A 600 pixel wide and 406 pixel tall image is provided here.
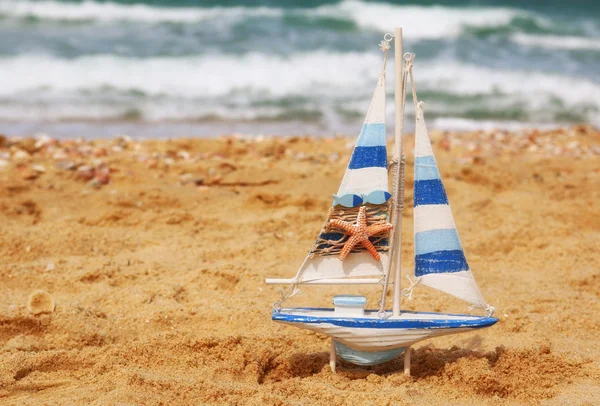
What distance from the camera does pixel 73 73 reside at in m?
12.7

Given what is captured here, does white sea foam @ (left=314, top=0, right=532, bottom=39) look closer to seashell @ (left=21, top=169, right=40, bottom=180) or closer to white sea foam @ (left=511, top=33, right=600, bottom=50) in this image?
white sea foam @ (left=511, top=33, right=600, bottom=50)

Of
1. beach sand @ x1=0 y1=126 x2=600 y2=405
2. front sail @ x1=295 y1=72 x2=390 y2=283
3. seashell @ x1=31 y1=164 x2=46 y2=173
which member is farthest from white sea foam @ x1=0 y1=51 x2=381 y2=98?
front sail @ x1=295 y1=72 x2=390 y2=283

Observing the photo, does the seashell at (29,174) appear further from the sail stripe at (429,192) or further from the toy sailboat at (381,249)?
the sail stripe at (429,192)

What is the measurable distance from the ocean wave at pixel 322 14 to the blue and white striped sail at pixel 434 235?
1469 centimetres

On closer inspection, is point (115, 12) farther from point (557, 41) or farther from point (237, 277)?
point (237, 277)

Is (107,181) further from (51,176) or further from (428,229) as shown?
(428,229)

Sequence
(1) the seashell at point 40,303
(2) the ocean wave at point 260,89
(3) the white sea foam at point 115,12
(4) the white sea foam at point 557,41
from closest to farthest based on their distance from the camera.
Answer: (1) the seashell at point 40,303 → (2) the ocean wave at point 260,89 → (4) the white sea foam at point 557,41 → (3) the white sea foam at point 115,12

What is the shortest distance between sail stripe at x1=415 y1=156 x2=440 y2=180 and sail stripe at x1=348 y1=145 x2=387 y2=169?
0.56ft

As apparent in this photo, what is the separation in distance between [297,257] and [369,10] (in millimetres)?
16021

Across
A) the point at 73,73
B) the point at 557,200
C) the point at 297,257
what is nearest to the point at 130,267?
the point at 297,257

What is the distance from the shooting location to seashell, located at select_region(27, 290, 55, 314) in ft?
14.1

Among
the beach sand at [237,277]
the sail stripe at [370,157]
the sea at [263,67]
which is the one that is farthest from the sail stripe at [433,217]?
the sea at [263,67]

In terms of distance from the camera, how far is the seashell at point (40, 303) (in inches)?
169

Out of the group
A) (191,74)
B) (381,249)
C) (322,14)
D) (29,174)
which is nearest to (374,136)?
(381,249)
